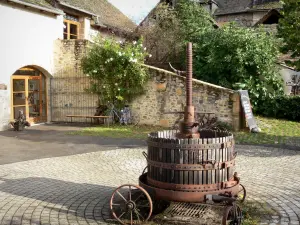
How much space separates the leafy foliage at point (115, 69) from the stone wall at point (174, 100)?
1.82 feet

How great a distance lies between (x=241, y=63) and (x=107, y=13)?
1068 cm

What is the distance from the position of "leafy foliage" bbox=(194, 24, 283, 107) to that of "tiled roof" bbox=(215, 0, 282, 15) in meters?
16.1

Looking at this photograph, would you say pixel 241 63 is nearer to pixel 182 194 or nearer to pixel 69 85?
pixel 69 85

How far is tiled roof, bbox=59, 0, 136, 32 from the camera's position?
2021 cm

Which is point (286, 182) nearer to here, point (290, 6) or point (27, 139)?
point (290, 6)

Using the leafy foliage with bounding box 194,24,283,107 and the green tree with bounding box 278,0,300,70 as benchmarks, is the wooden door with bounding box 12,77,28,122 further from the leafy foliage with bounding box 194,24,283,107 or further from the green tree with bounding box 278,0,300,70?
the green tree with bounding box 278,0,300,70

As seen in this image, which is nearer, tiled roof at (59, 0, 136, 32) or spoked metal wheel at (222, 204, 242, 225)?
spoked metal wheel at (222, 204, 242, 225)

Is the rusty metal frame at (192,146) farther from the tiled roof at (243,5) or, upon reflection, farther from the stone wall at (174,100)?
the tiled roof at (243,5)

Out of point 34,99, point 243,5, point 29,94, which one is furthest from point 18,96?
point 243,5

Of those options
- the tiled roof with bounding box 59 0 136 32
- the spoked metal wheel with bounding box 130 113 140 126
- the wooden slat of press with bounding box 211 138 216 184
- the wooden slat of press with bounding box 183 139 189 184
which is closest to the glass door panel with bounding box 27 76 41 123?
the spoked metal wheel with bounding box 130 113 140 126

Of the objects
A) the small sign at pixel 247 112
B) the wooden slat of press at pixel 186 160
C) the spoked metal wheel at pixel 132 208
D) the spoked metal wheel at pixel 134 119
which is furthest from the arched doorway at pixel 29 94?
the wooden slat of press at pixel 186 160

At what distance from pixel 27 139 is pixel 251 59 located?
1028cm

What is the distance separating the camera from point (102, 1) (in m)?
24.5

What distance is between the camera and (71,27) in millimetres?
19219
